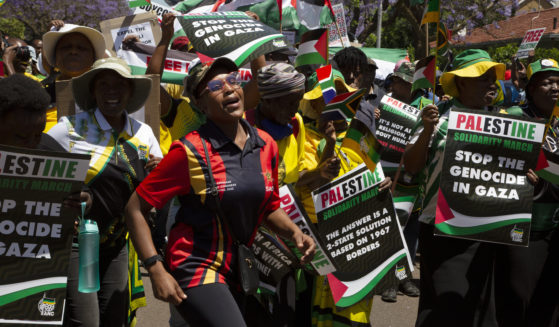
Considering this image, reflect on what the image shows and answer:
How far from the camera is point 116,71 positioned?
159 inches

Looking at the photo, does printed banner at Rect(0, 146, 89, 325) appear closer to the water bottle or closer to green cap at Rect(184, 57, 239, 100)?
the water bottle

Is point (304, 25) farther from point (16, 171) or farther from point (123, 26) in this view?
point (16, 171)

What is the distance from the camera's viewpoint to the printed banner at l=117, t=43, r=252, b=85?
5453 mm

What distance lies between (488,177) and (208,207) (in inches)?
77.9

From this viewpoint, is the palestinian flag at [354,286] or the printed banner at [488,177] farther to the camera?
the palestinian flag at [354,286]

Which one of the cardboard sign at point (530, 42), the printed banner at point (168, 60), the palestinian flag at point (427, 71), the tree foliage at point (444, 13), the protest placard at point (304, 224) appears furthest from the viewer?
the tree foliage at point (444, 13)

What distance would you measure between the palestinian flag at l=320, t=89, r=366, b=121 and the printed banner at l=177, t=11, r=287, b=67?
0.55m

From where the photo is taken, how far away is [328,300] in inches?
189

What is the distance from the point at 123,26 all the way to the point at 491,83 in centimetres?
321

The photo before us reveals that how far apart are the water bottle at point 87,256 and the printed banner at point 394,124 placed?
3.18m

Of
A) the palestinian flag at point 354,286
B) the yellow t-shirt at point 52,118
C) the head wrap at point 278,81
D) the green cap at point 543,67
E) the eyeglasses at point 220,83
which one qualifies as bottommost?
the palestinian flag at point 354,286

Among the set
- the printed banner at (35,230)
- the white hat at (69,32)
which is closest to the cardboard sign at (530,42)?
the white hat at (69,32)

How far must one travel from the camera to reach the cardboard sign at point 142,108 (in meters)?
4.20

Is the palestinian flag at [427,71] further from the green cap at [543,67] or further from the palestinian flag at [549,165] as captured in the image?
the green cap at [543,67]
